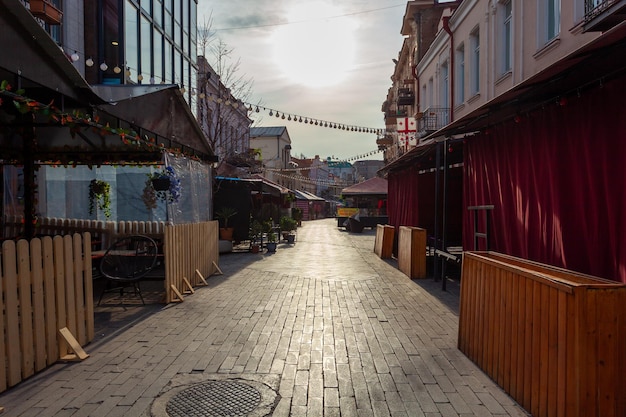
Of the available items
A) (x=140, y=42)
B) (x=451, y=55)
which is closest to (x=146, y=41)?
(x=140, y=42)

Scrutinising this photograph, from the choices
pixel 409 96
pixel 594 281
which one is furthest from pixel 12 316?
pixel 409 96

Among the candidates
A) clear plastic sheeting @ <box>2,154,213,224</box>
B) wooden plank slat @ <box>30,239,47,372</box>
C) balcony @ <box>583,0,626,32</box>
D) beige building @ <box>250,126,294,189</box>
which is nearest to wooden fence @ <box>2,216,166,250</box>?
clear plastic sheeting @ <box>2,154,213,224</box>

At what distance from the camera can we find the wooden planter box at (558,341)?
2.91 m

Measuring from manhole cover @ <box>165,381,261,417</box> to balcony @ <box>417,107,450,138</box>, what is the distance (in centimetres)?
1631

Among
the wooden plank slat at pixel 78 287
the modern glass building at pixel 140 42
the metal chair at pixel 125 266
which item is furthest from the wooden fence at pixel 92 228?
the wooden plank slat at pixel 78 287

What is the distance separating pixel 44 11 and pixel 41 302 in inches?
288

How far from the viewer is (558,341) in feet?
10.1

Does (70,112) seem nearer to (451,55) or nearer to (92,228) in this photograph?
(92,228)

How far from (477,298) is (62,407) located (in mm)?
3747

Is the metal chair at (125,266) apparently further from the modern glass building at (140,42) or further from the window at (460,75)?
the window at (460,75)

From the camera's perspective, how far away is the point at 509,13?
13.0 metres

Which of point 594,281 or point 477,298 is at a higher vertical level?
point 594,281

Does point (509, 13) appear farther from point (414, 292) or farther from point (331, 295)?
point (331, 295)

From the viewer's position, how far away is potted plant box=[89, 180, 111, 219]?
1139cm
